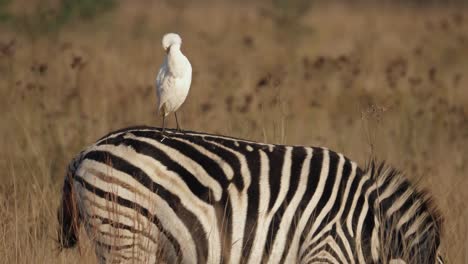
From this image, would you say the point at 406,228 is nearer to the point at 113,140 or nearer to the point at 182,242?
the point at 182,242

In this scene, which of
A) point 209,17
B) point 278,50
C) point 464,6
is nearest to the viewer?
point 278,50

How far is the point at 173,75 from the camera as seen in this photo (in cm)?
469

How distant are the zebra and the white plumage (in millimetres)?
403

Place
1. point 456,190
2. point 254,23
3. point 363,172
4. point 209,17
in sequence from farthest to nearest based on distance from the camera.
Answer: point 209,17 < point 254,23 < point 456,190 < point 363,172

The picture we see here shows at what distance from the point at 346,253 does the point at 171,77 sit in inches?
51.9

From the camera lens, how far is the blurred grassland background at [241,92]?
617 cm

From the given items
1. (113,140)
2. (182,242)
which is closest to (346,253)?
(182,242)

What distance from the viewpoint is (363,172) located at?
449 centimetres

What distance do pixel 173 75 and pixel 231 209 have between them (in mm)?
857

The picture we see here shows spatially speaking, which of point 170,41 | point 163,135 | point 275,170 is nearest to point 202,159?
point 163,135

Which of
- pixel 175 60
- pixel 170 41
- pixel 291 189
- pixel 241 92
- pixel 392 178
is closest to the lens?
pixel 291 189

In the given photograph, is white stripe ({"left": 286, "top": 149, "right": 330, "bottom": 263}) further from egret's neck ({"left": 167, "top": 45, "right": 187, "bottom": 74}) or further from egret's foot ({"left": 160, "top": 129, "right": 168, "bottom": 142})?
egret's neck ({"left": 167, "top": 45, "right": 187, "bottom": 74})

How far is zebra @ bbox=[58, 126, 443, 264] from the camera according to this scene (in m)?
A: 4.17

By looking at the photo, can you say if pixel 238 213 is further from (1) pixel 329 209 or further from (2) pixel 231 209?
(1) pixel 329 209
